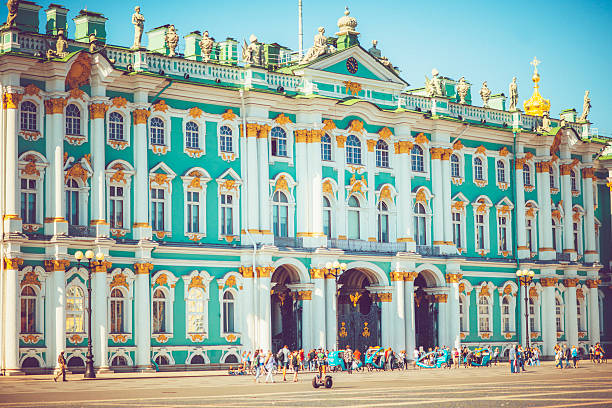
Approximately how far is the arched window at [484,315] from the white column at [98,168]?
91.4 feet

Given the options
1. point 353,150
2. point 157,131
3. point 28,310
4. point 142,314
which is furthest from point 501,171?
point 28,310

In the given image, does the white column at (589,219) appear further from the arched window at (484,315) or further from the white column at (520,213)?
the arched window at (484,315)

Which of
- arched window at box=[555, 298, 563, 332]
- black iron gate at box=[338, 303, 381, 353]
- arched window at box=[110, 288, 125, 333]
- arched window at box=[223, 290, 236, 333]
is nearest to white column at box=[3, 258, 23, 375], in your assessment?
arched window at box=[110, 288, 125, 333]

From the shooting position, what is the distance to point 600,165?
89812 mm

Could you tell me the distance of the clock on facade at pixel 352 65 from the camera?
2766 inches

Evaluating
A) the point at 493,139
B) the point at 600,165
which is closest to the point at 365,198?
the point at 493,139

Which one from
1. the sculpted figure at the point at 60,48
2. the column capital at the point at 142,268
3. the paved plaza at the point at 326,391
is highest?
the sculpted figure at the point at 60,48

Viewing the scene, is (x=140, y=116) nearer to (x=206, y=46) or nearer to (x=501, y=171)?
(x=206, y=46)

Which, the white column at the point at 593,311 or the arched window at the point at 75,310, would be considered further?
the white column at the point at 593,311

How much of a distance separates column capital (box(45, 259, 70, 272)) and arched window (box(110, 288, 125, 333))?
137 inches

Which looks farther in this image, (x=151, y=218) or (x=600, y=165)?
(x=600, y=165)

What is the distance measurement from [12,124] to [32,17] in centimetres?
646

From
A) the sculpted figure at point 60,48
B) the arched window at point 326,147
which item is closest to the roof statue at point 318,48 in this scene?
Answer: the arched window at point 326,147

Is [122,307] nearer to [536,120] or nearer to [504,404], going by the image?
[504,404]
